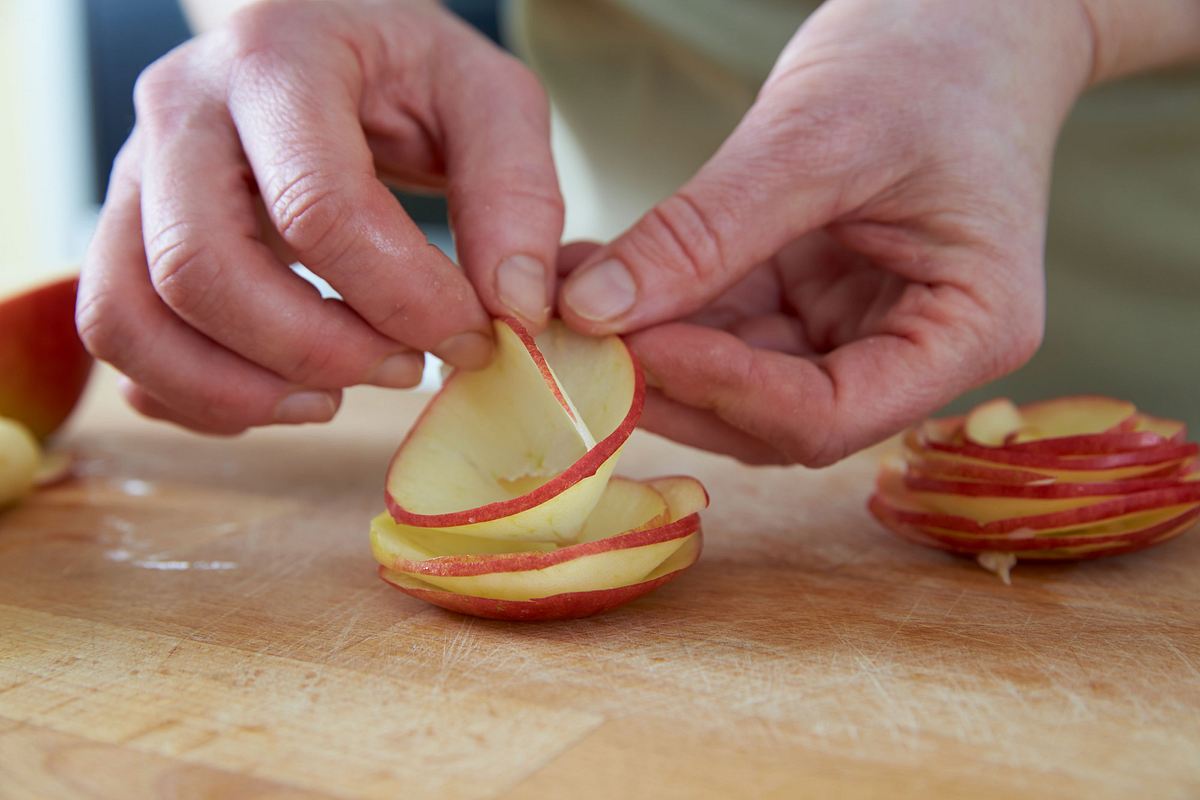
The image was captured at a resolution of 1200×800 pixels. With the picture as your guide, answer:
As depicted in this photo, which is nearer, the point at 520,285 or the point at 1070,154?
the point at 520,285

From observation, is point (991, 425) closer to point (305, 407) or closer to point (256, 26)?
point (305, 407)

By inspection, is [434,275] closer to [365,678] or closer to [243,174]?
[243,174]

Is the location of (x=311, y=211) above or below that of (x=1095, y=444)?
above

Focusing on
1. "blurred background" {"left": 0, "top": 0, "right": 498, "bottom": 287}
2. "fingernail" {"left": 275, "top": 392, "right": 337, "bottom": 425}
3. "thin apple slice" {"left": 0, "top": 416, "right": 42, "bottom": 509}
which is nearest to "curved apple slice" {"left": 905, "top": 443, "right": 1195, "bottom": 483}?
"fingernail" {"left": 275, "top": 392, "right": 337, "bottom": 425}

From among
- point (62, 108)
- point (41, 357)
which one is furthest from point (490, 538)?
point (62, 108)

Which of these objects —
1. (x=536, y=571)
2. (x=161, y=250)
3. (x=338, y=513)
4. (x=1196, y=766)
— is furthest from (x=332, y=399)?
(x=1196, y=766)

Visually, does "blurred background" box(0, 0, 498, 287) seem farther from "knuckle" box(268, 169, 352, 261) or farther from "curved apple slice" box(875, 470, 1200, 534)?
"curved apple slice" box(875, 470, 1200, 534)

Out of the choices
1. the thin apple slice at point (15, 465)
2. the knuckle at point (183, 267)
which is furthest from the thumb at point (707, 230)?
the thin apple slice at point (15, 465)
